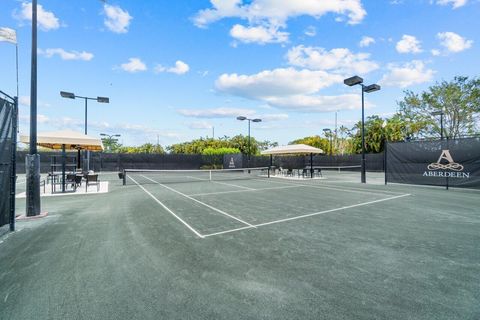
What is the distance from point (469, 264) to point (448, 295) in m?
1.38

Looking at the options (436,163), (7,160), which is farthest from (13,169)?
(436,163)

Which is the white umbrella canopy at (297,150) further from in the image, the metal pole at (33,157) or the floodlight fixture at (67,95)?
the metal pole at (33,157)

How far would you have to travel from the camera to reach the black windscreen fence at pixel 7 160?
538 cm

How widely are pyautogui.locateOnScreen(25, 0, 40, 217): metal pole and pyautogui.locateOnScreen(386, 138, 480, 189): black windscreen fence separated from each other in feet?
59.6

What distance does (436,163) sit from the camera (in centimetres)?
1427

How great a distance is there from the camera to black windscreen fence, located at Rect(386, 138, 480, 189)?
12969mm

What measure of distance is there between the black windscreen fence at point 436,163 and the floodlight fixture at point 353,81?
461 cm

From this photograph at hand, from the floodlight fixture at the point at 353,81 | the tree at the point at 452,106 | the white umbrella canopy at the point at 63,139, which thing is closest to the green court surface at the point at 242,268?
the white umbrella canopy at the point at 63,139

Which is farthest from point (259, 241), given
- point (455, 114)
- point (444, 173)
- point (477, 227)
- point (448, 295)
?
point (455, 114)

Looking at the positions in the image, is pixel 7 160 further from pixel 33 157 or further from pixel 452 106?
pixel 452 106

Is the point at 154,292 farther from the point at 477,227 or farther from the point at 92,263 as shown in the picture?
the point at 477,227

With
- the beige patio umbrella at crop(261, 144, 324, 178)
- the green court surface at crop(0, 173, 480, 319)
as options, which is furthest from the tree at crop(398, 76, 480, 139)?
the green court surface at crop(0, 173, 480, 319)

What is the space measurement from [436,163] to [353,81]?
273 inches

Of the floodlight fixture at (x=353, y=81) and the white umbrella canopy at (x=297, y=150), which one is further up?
the floodlight fixture at (x=353, y=81)
